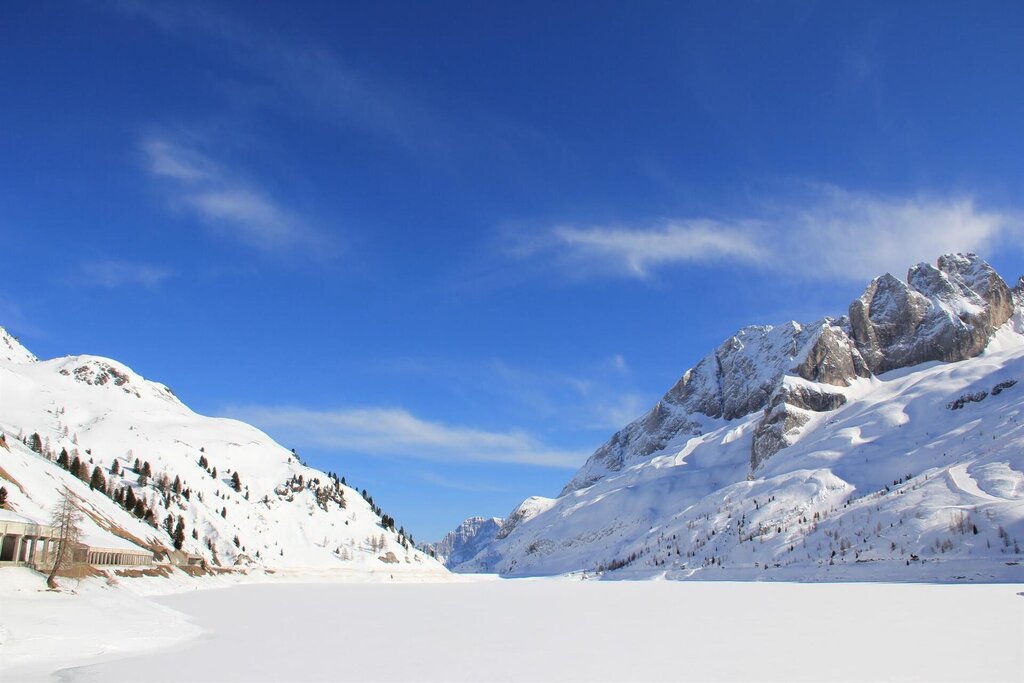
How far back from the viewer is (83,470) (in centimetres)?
13650

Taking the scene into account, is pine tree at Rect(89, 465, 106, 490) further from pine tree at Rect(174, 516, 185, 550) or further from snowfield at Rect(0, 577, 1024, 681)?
snowfield at Rect(0, 577, 1024, 681)

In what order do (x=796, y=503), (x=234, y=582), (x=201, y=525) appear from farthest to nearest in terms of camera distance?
(x=796, y=503)
(x=201, y=525)
(x=234, y=582)

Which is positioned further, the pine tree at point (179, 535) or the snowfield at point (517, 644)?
the pine tree at point (179, 535)

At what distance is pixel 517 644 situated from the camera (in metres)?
39.2

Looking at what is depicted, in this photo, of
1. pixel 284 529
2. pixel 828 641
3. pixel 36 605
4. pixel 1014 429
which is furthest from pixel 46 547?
pixel 1014 429

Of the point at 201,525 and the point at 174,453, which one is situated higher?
the point at 174,453

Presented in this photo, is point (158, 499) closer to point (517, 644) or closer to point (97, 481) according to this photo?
point (97, 481)

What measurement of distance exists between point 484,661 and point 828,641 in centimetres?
1819

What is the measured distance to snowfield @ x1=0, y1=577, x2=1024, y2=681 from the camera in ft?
92.0

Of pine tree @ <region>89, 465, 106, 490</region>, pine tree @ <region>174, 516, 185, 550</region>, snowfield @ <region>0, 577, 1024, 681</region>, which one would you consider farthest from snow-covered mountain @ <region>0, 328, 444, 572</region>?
snowfield @ <region>0, 577, 1024, 681</region>

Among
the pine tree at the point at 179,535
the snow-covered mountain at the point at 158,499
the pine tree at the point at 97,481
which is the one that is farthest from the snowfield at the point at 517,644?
the pine tree at the point at 97,481

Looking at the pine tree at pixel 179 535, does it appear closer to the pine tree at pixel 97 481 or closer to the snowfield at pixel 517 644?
the pine tree at pixel 97 481

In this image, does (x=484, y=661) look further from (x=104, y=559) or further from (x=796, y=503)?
(x=796, y=503)

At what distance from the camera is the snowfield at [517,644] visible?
28031 millimetres
